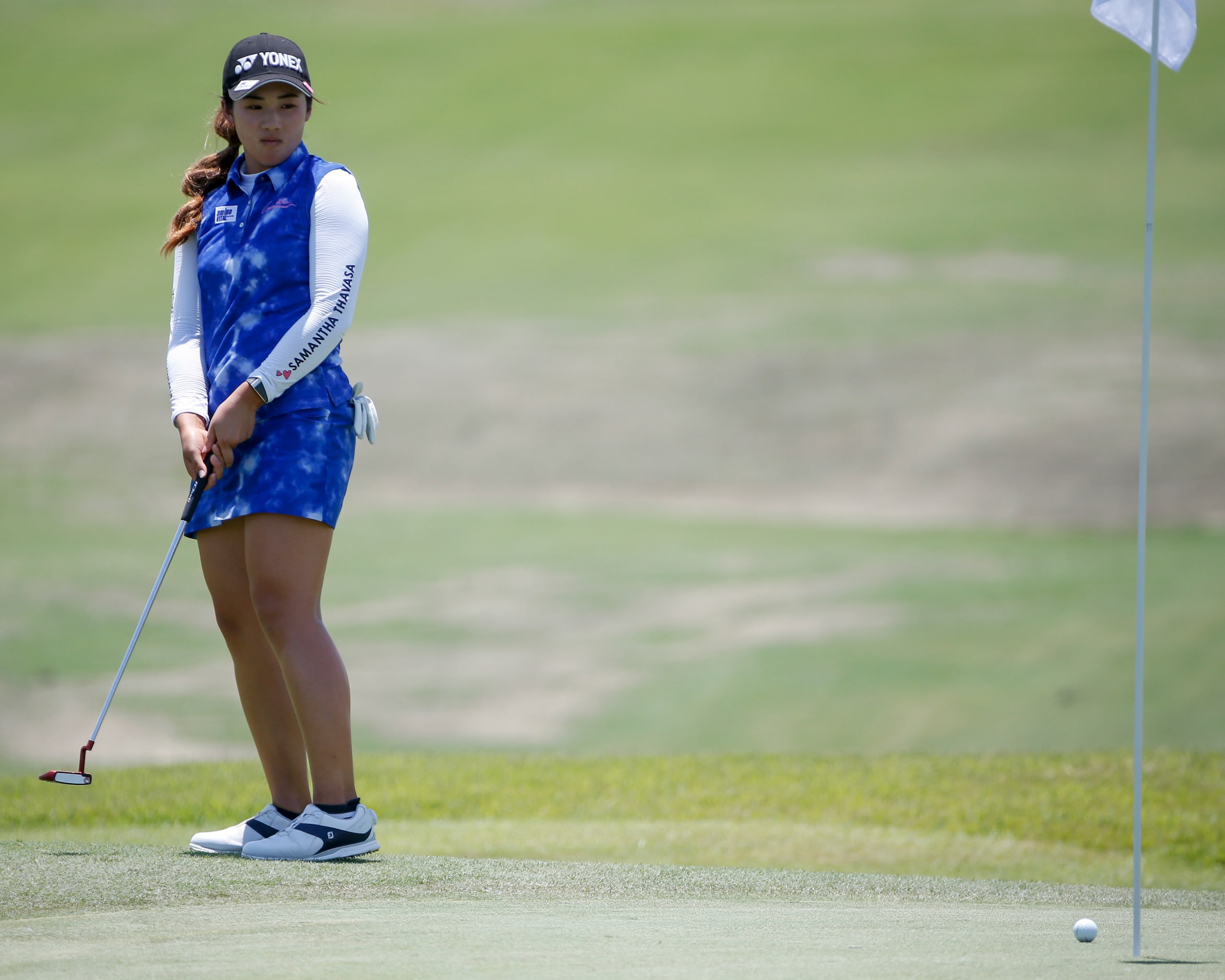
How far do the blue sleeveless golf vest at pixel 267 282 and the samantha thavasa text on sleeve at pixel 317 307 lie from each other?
4 cm

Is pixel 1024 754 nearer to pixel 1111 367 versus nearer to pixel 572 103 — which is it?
pixel 1111 367

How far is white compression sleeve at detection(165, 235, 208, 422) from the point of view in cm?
366

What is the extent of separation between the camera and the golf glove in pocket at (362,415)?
3.62 m

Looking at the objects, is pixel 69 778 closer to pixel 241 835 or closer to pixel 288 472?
pixel 241 835

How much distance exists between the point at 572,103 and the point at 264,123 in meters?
26.6

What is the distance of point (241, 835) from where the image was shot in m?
3.69

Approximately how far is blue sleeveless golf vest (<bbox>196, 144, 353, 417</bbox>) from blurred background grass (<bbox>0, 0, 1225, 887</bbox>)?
221cm

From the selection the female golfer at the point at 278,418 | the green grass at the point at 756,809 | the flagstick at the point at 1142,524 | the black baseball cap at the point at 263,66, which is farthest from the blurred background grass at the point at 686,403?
the black baseball cap at the point at 263,66

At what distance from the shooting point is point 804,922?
9.77 ft

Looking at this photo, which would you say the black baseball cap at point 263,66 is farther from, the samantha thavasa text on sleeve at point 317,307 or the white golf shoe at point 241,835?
the white golf shoe at point 241,835

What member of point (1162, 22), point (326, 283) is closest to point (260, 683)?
point (326, 283)

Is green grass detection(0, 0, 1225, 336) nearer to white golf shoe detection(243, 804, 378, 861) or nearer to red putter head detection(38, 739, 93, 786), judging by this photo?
white golf shoe detection(243, 804, 378, 861)

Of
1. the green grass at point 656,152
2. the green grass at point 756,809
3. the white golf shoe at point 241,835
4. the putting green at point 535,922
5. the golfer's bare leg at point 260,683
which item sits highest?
the green grass at point 656,152

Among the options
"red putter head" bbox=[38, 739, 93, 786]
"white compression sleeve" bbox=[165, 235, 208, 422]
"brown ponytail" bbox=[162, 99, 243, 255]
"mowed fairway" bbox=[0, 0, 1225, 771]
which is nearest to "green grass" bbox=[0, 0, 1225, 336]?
"mowed fairway" bbox=[0, 0, 1225, 771]
